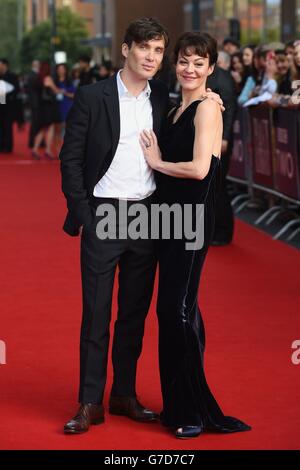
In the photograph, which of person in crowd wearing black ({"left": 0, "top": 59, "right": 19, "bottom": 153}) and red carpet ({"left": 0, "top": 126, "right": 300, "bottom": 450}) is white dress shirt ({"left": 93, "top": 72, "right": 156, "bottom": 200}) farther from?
person in crowd wearing black ({"left": 0, "top": 59, "right": 19, "bottom": 153})

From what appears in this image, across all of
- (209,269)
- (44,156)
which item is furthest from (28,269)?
(44,156)

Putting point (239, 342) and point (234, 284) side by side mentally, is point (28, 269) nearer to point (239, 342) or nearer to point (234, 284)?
point (234, 284)

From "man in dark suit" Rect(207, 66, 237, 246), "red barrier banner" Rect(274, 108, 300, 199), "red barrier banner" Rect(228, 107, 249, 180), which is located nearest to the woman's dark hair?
"man in dark suit" Rect(207, 66, 237, 246)

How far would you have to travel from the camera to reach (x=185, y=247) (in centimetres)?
625

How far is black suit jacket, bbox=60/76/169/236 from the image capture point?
6355 millimetres

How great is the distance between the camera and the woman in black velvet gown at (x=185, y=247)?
20.3 feet

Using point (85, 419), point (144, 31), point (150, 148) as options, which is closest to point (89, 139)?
point (150, 148)

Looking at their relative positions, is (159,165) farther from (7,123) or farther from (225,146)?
(7,123)

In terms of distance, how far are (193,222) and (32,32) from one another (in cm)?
8551

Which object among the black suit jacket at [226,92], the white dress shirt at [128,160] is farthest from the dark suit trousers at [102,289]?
the black suit jacket at [226,92]

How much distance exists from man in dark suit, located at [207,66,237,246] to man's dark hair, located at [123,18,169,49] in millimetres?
5407

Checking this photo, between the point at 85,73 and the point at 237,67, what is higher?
the point at 237,67

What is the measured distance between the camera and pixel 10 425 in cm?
652

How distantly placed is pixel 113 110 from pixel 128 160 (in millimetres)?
247
